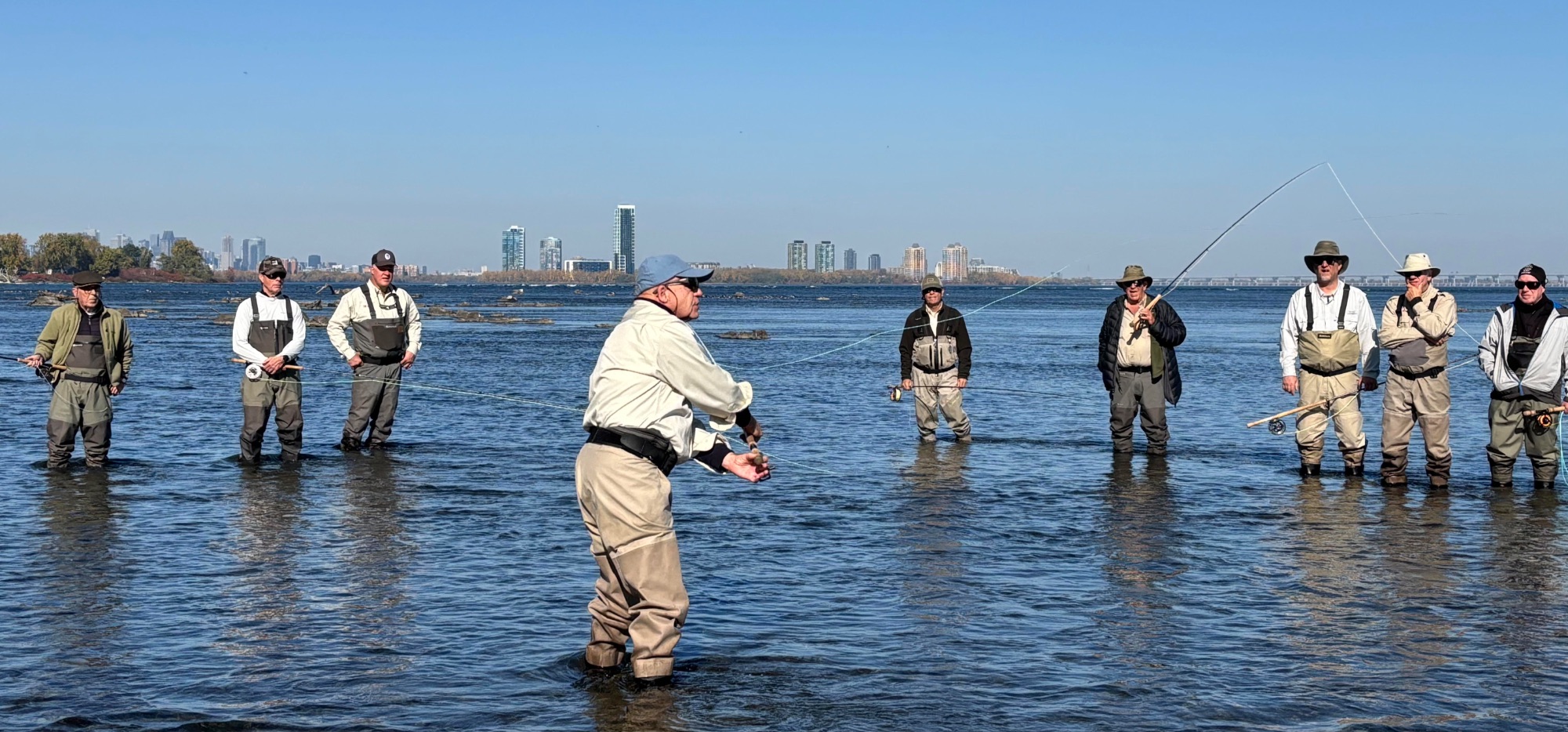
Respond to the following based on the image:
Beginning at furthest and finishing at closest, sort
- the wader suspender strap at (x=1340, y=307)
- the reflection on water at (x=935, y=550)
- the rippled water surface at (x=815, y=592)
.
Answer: the wader suspender strap at (x=1340, y=307), the reflection on water at (x=935, y=550), the rippled water surface at (x=815, y=592)

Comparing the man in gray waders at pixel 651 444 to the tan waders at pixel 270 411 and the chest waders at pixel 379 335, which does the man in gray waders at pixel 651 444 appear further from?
the chest waders at pixel 379 335

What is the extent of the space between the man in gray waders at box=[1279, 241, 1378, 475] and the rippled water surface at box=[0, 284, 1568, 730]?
29.9 inches

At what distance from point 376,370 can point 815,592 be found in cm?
672

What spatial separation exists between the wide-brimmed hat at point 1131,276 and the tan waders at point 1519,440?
114 inches

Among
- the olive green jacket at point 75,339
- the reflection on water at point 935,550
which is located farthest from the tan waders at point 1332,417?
the olive green jacket at point 75,339

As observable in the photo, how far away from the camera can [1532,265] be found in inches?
414

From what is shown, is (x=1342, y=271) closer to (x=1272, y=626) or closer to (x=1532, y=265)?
(x=1532, y=265)

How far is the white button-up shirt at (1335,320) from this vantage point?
1134cm

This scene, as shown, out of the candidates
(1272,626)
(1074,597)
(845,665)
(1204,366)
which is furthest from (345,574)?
(1204,366)

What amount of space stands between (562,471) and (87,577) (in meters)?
5.18

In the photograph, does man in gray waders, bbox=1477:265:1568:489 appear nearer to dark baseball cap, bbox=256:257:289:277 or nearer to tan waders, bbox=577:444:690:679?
tan waders, bbox=577:444:690:679

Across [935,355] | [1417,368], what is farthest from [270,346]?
[1417,368]

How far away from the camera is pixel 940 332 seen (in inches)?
549

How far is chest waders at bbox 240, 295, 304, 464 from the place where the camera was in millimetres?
12062
